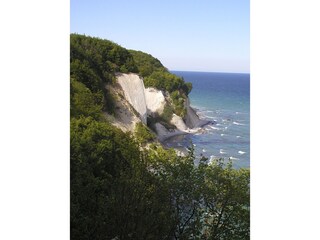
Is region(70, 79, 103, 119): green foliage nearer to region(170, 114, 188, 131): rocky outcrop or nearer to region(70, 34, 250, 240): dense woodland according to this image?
region(70, 34, 250, 240): dense woodland

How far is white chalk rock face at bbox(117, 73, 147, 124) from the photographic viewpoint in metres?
8.89

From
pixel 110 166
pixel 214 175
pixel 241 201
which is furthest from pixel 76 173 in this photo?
pixel 241 201

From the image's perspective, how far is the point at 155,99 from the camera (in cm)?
1192

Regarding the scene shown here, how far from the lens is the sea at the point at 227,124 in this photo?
18.8 feet

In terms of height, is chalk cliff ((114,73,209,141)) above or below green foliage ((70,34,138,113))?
below

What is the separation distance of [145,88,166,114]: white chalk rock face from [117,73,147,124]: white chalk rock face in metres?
2.35

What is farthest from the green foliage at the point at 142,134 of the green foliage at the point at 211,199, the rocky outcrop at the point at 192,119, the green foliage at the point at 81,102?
the green foliage at the point at 211,199

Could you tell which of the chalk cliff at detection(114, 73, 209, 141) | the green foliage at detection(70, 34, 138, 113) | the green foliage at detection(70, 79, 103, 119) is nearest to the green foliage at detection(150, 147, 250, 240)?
the green foliage at detection(70, 79, 103, 119)

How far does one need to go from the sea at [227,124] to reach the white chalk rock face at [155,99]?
1019 mm

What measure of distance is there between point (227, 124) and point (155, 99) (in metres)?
3.83

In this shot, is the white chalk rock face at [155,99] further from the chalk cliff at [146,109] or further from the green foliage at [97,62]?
the green foliage at [97,62]

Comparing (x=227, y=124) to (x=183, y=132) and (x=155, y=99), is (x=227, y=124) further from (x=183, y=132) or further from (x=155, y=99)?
(x=155, y=99)
